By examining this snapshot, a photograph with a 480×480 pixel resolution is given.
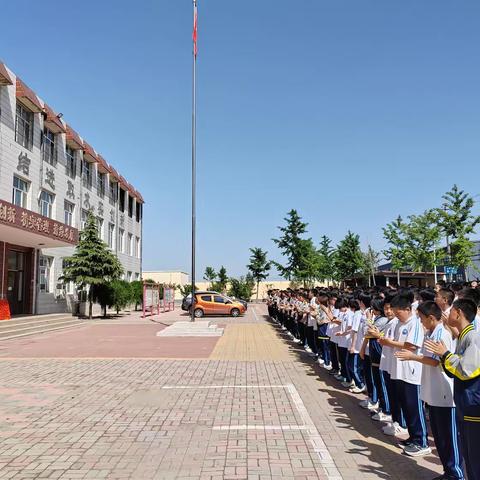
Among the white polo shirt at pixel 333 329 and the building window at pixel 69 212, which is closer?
the white polo shirt at pixel 333 329

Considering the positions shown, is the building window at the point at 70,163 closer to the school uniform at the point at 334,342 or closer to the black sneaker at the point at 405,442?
the school uniform at the point at 334,342

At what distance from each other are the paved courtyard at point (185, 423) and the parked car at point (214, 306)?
17917 millimetres

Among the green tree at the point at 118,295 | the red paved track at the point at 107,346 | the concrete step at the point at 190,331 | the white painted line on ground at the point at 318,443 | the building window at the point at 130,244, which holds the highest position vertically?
the building window at the point at 130,244

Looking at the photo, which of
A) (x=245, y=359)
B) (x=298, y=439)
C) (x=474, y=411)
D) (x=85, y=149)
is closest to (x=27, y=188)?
(x=85, y=149)

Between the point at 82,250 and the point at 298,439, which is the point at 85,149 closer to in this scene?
the point at 82,250

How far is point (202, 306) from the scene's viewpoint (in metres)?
29.4

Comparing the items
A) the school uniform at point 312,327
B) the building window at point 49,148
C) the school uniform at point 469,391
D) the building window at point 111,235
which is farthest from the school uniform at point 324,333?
the building window at point 111,235

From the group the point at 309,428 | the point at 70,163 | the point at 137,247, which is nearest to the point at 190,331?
the point at 309,428

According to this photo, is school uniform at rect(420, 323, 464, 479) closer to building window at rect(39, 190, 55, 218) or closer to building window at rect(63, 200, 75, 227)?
building window at rect(39, 190, 55, 218)

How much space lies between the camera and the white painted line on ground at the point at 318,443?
4.37 m

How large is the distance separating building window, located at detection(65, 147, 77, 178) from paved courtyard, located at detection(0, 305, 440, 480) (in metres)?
18.9

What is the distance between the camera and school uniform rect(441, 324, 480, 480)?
10.8 feet

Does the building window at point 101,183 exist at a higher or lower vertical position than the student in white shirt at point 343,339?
higher

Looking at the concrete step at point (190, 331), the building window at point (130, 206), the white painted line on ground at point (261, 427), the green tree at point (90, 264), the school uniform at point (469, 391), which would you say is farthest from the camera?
the building window at point (130, 206)
